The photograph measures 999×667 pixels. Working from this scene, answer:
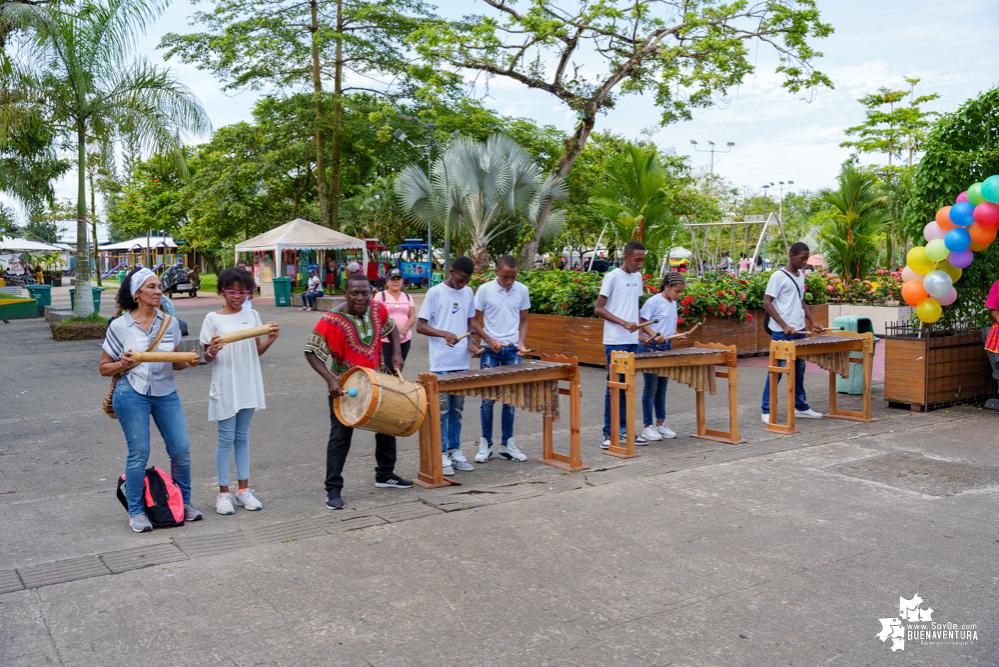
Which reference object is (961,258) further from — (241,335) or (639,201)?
(639,201)

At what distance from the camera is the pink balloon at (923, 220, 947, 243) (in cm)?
905

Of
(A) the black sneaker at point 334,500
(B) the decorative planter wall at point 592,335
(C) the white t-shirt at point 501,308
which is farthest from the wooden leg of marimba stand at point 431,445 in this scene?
(B) the decorative planter wall at point 592,335

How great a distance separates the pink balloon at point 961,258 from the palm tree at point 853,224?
13.3m

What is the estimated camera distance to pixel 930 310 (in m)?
9.26

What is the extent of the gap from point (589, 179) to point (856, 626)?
98.7 feet

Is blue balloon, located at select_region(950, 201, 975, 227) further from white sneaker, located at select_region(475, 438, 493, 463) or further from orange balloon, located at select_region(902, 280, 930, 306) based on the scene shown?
white sneaker, located at select_region(475, 438, 493, 463)

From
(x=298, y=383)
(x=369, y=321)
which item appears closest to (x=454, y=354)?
(x=369, y=321)

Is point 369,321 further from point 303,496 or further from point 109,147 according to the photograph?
point 109,147

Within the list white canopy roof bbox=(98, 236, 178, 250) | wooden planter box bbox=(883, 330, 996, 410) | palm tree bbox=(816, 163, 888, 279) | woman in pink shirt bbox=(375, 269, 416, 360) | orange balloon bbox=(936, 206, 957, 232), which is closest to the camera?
orange balloon bbox=(936, 206, 957, 232)

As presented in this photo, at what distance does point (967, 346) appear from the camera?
9.82 m

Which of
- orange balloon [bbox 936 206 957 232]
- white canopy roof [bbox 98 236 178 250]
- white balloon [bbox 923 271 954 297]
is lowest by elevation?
white balloon [bbox 923 271 954 297]

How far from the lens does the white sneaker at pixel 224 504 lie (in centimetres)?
575

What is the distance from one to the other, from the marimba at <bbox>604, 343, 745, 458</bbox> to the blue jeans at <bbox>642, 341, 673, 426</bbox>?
1.19 ft

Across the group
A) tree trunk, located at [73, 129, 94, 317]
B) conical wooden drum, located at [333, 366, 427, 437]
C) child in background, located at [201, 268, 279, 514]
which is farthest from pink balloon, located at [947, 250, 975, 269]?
tree trunk, located at [73, 129, 94, 317]
